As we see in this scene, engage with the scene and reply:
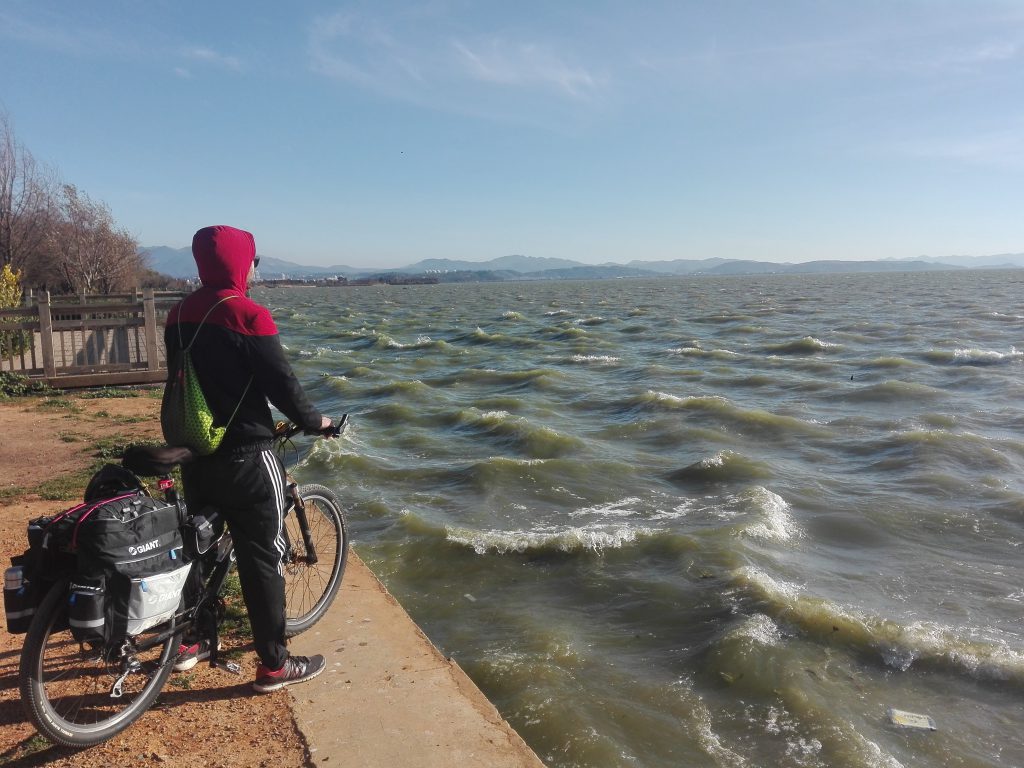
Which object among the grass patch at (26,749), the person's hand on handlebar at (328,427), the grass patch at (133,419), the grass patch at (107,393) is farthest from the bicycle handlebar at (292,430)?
the grass patch at (107,393)

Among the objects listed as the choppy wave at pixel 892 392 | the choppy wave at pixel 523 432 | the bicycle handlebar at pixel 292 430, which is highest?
the bicycle handlebar at pixel 292 430

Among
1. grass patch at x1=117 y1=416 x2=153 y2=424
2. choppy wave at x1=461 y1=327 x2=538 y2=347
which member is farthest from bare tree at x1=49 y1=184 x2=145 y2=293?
grass patch at x1=117 y1=416 x2=153 y2=424

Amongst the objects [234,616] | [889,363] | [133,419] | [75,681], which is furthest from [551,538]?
[889,363]

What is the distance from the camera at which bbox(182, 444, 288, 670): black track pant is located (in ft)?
11.7

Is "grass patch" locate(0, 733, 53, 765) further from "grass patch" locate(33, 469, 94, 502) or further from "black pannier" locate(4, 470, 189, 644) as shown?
"grass patch" locate(33, 469, 94, 502)

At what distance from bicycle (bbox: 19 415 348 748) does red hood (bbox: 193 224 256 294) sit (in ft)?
2.63

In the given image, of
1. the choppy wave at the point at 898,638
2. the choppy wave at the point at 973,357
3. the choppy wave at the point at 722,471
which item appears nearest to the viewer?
the choppy wave at the point at 898,638

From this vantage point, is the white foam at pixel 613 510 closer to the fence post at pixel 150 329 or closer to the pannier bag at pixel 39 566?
the pannier bag at pixel 39 566

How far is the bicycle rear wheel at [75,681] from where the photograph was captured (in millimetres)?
3086

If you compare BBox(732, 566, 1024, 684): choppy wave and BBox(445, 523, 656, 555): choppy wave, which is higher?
BBox(445, 523, 656, 555): choppy wave

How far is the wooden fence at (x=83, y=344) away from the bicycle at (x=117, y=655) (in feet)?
36.1

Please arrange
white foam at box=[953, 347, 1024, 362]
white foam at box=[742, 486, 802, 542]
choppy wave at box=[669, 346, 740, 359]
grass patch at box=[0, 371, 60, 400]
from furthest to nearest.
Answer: choppy wave at box=[669, 346, 740, 359] < white foam at box=[953, 347, 1024, 362] < grass patch at box=[0, 371, 60, 400] < white foam at box=[742, 486, 802, 542]

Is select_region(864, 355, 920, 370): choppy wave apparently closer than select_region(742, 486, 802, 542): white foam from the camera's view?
→ No

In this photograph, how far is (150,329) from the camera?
549 inches
